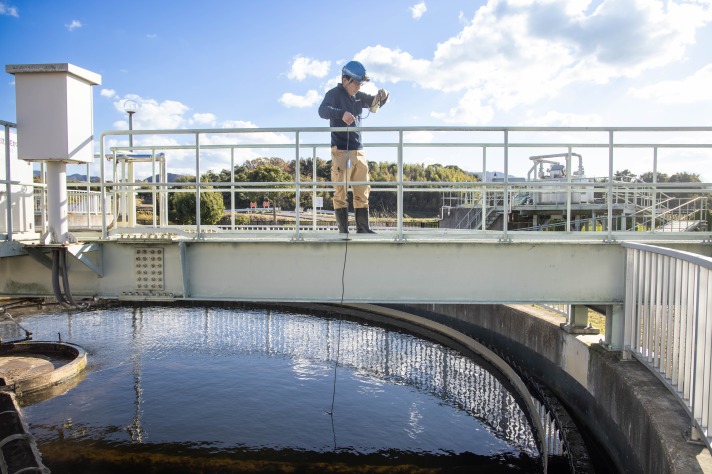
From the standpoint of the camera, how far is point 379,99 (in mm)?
6516

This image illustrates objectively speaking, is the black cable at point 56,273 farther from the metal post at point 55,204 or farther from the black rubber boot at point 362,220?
the black rubber boot at point 362,220

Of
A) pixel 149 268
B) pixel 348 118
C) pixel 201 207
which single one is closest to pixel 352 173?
pixel 348 118

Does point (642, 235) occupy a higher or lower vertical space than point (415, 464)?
higher

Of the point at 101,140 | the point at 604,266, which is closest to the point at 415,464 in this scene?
the point at 604,266

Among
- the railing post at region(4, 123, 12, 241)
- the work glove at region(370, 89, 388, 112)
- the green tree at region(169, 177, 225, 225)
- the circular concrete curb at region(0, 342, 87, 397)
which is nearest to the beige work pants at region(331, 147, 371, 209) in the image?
the work glove at region(370, 89, 388, 112)

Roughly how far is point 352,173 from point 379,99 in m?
1.02

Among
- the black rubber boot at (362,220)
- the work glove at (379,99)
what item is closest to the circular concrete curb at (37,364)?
the black rubber boot at (362,220)

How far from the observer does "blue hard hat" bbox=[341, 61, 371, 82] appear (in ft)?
20.3

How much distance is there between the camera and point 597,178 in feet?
52.7

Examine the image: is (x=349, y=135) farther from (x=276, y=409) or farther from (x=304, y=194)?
(x=304, y=194)

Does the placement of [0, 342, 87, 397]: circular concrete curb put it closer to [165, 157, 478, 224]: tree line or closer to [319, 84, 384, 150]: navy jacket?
[319, 84, 384, 150]: navy jacket

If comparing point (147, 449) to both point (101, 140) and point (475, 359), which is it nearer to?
point (101, 140)

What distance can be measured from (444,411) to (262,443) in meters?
3.13

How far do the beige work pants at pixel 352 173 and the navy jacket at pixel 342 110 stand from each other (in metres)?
0.09
